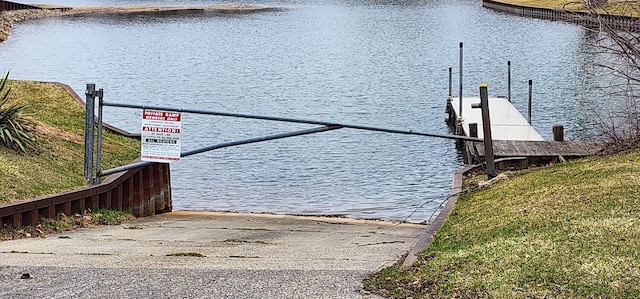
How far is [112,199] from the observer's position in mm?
15445

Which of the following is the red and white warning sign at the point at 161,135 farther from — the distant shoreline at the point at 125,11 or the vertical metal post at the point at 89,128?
the distant shoreline at the point at 125,11

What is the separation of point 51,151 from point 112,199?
5.37 feet

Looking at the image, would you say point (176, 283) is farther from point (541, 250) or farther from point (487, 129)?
point (487, 129)

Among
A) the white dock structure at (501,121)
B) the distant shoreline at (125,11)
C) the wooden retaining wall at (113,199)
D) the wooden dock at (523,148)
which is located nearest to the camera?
the wooden retaining wall at (113,199)

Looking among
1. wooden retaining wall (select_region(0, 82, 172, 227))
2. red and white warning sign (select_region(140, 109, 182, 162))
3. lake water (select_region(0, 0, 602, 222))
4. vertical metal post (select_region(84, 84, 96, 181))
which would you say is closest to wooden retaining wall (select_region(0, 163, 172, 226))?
wooden retaining wall (select_region(0, 82, 172, 227))

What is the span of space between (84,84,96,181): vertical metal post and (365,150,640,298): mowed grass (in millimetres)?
4969

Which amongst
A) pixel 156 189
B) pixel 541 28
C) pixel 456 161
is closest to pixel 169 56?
pixel 541 28

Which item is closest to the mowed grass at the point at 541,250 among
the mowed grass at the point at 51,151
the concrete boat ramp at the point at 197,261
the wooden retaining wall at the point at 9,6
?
the concrete boat ramp at the point at 197,261

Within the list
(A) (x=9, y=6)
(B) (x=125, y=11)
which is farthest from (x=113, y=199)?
(B) (x=125, y=11)

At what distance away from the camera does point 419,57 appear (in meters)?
57.3

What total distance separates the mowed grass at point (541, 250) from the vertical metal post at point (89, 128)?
497cm

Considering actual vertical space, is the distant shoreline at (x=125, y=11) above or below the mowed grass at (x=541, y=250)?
above

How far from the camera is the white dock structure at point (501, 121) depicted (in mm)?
27016

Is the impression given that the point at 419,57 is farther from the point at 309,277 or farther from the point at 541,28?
the point at 309,277
